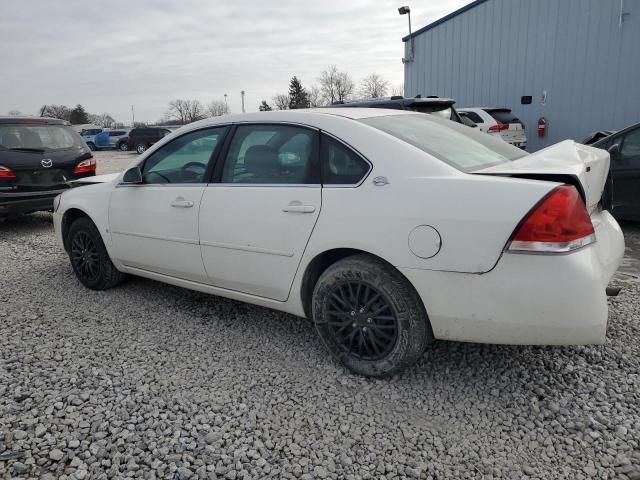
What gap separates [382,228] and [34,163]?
6.28 metres

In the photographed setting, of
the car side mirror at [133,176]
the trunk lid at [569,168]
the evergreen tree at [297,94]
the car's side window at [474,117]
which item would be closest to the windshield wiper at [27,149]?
the car side mirror at [133,176]

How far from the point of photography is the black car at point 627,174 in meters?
5.88

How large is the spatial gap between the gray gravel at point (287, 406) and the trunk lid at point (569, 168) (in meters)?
1.00

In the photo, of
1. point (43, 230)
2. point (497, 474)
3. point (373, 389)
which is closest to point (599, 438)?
point (497, 474)

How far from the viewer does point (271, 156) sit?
322 cm

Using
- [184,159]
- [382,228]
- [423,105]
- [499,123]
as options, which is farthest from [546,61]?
[382,228]

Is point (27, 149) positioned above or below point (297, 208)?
above

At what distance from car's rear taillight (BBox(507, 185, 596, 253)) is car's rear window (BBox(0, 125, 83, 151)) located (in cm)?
704

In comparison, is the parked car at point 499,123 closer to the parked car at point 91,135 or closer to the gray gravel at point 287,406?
the gray gravel at point 287,406

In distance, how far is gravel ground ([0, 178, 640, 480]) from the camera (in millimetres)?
2213

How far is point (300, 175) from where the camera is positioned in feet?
9.93

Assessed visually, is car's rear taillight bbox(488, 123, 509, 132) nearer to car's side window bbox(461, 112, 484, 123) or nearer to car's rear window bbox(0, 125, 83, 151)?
car's side window bbox(461, 112, 484, 123)

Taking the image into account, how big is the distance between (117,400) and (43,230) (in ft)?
18.6

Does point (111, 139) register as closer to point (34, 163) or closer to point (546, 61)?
point (546, 61)
